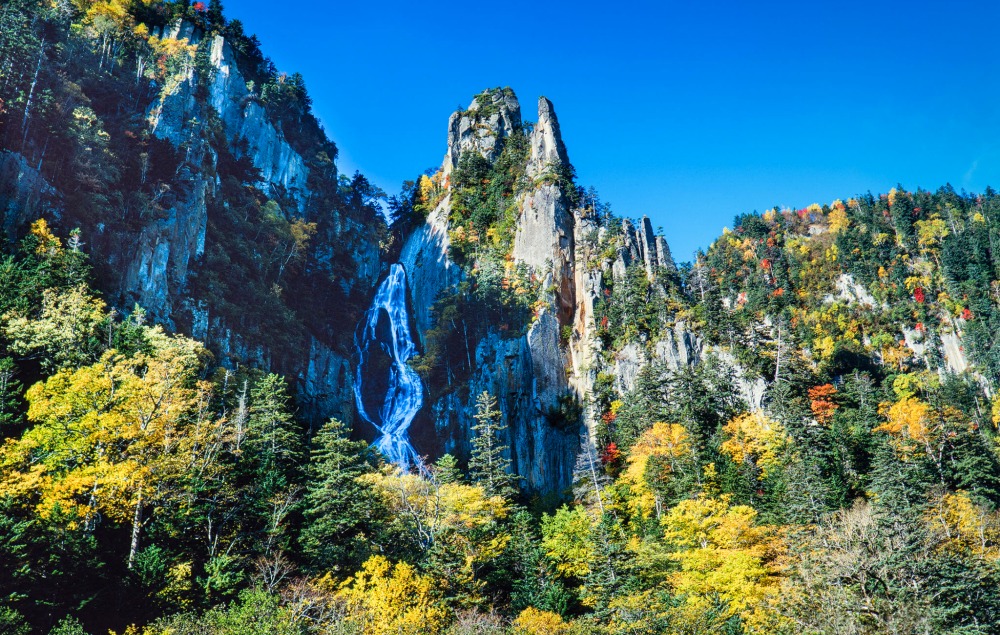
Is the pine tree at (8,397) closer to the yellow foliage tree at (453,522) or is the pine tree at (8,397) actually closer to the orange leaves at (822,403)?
the yellow foliage tree at (453,522)

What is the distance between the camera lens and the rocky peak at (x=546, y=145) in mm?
70062

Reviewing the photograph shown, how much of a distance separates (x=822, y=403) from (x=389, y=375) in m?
41.7

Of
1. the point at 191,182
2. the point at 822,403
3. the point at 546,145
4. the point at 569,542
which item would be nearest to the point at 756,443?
the point at 822,403

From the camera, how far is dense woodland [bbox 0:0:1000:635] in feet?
66.6

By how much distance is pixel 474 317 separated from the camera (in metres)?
62.3

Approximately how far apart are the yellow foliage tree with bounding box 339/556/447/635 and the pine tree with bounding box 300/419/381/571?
1.62 m

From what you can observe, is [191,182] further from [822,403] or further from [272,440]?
[822,403]

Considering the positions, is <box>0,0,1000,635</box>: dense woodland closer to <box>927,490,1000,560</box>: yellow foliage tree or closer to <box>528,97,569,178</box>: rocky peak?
<box>927,490,1000,560</box>: yellow foliage tree

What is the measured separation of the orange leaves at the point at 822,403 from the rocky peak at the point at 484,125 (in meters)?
49.0

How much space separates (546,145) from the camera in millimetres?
71938

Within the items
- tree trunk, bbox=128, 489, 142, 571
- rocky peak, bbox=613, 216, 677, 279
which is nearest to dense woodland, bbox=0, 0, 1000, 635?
tree trunk, bbox=128, 489, 142, 571

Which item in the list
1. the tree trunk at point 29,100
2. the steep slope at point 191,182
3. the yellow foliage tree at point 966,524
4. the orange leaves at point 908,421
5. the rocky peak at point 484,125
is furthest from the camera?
the rocky peak at point 484,125

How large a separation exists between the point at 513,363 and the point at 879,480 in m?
31.9

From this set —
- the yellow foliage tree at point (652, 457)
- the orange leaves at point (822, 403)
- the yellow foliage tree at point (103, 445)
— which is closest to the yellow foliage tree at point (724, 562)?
the yellow foliage tree at point (652, 457)
